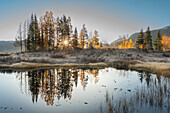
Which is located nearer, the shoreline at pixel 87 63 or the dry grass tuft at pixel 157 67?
the dry grass tuft at pixel 157 67

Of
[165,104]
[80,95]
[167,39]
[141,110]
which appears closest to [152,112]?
[141,110]

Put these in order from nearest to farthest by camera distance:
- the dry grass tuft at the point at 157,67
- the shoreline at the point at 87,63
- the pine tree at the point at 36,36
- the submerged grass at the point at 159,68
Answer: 1. the submerged grass at the point at 159,68
2. the dry grass tuft at the point at 157,67
3. the shoreline at the point at 87,63
4. the pine tree at the point at 36,36

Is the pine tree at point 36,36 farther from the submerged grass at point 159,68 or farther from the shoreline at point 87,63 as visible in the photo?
the submerged grass at point 159,68

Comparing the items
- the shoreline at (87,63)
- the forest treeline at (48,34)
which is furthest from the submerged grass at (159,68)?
the forest treeline at (48,34)

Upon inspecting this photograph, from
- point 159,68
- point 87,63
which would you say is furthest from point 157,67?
point 87,63

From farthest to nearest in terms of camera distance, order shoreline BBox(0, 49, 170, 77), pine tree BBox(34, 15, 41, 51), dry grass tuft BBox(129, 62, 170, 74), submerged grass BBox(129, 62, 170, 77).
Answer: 1. pine tree BBox(34, 15, 41, 51)
2. shoreline BBox(0, 49, 170, 77)
3. dry grass tuft BBox(129, 62, 170, 74)
4. submerged grass BBox(129, 62, 170, 77)

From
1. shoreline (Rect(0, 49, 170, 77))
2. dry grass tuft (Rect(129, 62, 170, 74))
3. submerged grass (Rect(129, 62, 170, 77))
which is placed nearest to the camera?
submerged grass (Rect(129, 62, 170, 77))

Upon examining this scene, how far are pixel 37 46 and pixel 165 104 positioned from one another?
5975cm

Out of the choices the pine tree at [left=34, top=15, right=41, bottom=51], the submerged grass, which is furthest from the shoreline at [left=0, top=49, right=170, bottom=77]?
the pine tree at [left=34, top=15, right=41, bottom=51]

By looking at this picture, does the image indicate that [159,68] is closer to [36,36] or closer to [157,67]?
[157,67]

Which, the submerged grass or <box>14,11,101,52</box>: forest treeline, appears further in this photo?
<box>14,11,101,52</box>: forest treeline

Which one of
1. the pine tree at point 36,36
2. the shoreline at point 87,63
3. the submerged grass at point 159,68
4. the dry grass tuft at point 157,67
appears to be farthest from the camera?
the pine tree at point 36,36

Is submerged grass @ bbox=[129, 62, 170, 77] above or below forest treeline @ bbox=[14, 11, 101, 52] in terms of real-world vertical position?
below

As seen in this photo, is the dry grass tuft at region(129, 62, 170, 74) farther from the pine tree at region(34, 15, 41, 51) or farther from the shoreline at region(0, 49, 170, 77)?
the pine tree at region(34, 15, 41, 51)
